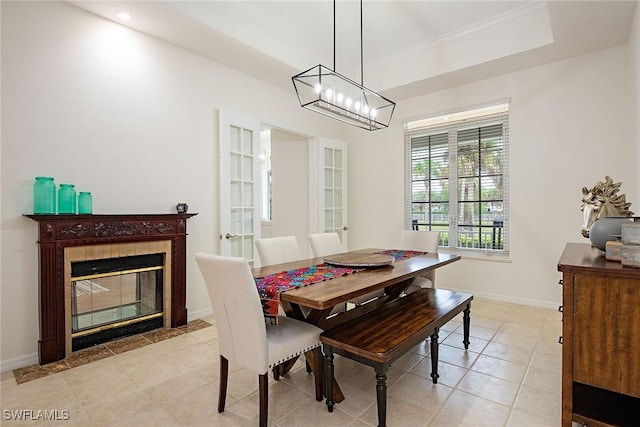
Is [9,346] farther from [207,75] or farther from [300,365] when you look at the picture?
[207,75]

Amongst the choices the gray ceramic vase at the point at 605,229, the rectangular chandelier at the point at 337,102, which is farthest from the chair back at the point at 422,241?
the gray ceramic vase at the point at 605,229

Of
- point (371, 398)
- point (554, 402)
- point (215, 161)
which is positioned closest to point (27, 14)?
point (215, 161)

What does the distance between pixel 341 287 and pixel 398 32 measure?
343 centimetres

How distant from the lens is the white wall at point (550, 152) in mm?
3498

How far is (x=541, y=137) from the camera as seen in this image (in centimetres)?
395

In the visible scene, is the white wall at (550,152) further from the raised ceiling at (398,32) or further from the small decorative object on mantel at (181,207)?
the small decorative object on mantel at (181,207)

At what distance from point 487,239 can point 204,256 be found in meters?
3.95

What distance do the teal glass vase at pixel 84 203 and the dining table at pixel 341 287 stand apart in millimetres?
1574

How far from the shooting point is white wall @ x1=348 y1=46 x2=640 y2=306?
3.50 m

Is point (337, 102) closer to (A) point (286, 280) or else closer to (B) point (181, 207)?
(A) point (286, 280)

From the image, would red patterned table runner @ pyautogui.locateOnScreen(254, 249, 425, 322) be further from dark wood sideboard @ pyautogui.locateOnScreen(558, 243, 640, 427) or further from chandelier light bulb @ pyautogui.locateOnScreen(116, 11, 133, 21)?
chandelier light bulb @ pyautogui.locateOnScreen(116, 11, 133, 21)

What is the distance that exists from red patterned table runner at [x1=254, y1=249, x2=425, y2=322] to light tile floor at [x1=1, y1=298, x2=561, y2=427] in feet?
2.20

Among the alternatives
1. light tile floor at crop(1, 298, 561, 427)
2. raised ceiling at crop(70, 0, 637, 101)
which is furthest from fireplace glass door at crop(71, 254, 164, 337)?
raised ceiling at crop(70, 0, 637, 101)

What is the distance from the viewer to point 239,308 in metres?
1.75
